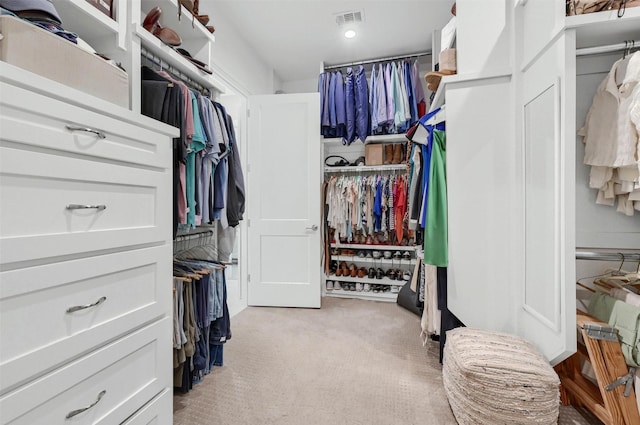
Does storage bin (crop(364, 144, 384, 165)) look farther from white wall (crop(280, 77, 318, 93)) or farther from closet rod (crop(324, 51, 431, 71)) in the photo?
white wall (crop(280, 77, 318, 93))

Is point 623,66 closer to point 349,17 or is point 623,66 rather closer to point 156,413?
point 349,17

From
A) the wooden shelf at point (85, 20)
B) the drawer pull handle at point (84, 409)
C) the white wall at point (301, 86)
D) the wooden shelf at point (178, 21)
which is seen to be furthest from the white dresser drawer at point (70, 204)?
the white wall at point (301, 86)

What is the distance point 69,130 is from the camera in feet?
2.59

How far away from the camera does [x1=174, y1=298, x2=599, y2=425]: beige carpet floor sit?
1.50 meters

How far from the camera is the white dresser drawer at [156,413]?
3.22ft

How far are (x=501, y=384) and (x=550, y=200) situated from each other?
786 millimetres

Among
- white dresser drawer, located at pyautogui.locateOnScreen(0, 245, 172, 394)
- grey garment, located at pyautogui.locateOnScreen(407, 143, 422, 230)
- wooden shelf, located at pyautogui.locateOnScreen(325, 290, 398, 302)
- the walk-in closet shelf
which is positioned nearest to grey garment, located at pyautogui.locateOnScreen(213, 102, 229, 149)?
the walk-in closet shelf

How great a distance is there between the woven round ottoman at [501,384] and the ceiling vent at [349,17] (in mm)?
2721

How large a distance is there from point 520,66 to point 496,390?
5.00 feet

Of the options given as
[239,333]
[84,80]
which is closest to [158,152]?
[84,80]

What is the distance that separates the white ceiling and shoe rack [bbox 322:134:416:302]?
37.3 inches

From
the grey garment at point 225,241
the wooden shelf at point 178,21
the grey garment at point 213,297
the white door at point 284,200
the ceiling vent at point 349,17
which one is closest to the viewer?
the wooden shelf at point 178,21

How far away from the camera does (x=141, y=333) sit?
3.29 ft

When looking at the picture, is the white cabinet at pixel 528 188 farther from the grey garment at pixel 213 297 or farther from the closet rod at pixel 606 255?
the grey garment at pixel 213 297
